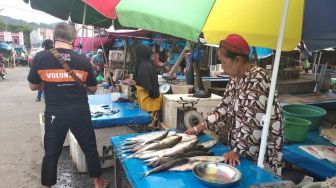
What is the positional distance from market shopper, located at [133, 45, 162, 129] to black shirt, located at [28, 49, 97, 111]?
5.21 feet

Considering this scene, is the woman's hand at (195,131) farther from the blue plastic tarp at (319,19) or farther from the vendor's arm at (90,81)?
the vendor's arm at (90,81)

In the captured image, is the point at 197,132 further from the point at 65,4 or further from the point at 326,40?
the point at 65,4

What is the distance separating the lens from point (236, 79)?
2668 mm

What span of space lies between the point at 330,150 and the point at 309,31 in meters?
1.29

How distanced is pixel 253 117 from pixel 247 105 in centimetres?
→ 12

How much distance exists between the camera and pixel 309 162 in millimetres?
2838

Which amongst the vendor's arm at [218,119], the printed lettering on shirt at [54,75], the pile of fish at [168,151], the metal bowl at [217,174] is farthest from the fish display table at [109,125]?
the metal bowl at [217,174]

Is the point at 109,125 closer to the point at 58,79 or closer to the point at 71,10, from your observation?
the point at 58,79

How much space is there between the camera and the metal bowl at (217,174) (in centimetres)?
199

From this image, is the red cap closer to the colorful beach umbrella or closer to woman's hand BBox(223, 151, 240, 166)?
woman's hand BBox(223, 151, 240, 166)

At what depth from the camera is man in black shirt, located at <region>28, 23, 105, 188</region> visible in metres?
3.47

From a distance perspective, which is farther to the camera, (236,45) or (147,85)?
(147,85)

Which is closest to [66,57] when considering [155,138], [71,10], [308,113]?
[155,138]

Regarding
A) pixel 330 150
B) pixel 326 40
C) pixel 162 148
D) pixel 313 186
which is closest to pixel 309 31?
pixel 326 40
